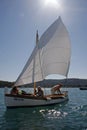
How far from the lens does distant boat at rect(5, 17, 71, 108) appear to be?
1361 inches

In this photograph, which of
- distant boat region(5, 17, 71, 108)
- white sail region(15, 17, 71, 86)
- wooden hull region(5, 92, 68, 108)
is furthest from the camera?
white sail region(15, 17, 71, 86)

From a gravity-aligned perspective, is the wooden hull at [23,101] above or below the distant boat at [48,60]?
below

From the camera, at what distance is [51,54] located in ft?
127

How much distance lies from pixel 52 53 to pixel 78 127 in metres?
20.2

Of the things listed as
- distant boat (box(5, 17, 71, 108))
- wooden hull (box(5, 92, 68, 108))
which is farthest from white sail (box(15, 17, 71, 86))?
wooden hull (box(5, 92, 68, 108))

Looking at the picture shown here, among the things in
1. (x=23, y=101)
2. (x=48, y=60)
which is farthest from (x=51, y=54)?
(x=23, y=101)

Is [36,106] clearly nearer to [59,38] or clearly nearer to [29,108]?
[29,108]

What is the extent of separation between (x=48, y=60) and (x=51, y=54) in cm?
104

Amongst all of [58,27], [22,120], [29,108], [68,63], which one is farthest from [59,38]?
[22,120]

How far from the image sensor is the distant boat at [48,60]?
34575 mm

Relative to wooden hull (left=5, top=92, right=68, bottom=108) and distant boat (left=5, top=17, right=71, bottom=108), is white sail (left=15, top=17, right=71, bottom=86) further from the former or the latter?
wooden hull (left=5, top=92, right=68, bottom=108)

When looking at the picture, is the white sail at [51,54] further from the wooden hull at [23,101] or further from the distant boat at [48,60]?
the wooden hull at [23,101]

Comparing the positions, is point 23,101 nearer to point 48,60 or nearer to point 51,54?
point 48,60

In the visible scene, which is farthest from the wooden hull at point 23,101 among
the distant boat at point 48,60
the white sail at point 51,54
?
the white sail at point 51,54
